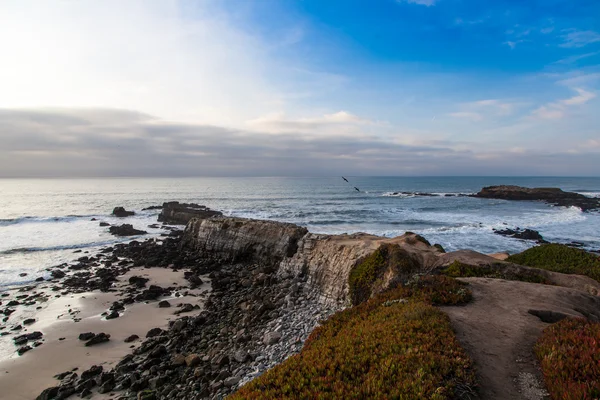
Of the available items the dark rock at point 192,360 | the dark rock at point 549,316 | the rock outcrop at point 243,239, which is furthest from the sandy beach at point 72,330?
the dark rock at point 549,316

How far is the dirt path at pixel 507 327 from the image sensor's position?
6.22 m

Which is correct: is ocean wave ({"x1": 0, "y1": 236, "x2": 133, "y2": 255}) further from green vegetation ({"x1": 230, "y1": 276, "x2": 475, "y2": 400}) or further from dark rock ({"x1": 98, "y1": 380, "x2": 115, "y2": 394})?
green vegetation ({"x1": 230, "y1": 276, "x2": 475, "y2": 400})

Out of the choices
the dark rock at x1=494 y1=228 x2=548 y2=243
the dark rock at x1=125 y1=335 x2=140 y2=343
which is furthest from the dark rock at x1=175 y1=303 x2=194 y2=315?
the dark rock at x1=494 y1=228 x2=548 y2=243

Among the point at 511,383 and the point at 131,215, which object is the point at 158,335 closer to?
the point at 511,383

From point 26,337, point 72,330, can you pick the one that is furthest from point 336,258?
point 26,337

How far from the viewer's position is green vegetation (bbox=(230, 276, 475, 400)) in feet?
18.4

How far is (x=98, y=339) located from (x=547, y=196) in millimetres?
108837

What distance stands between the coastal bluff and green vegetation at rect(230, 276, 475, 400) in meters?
5.08

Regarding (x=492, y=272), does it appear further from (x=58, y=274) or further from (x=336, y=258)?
(x=58, y=274)

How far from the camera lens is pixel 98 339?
1574 cm

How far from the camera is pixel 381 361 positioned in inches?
257

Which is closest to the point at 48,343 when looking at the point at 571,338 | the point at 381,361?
the point at 381,361

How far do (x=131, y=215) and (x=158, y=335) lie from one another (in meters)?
56.8

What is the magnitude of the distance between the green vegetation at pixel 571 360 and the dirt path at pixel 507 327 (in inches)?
12.2
